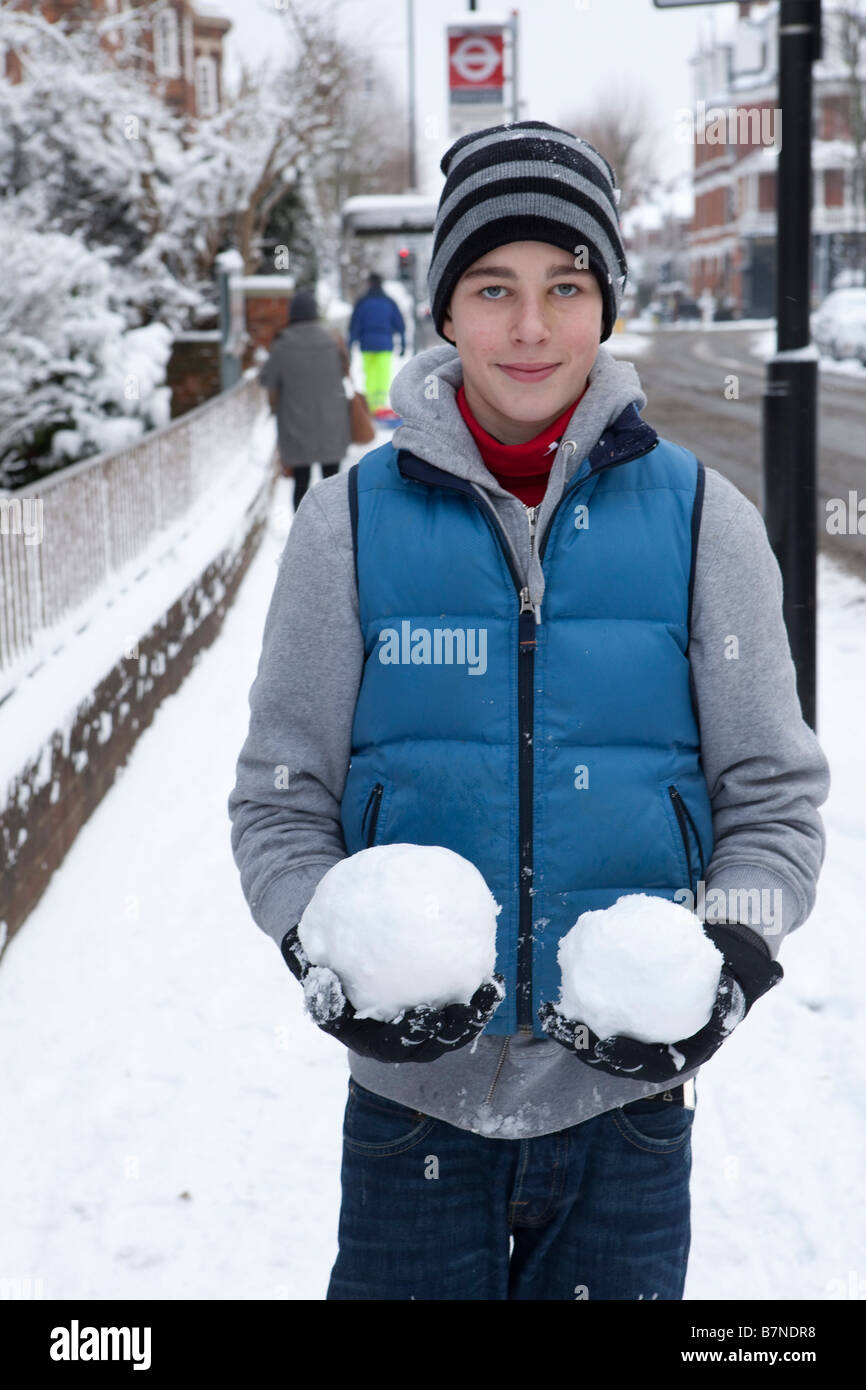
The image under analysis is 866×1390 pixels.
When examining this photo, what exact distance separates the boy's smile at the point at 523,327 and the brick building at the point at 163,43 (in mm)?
20883

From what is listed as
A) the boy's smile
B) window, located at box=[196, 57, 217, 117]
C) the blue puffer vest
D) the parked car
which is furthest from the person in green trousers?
window, located at box=[196, 57, 217, 117]

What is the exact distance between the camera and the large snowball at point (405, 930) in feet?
5.52

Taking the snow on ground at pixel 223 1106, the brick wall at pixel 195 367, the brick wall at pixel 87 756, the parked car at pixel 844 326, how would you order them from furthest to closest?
the parked car at pixel 844 326, the brick wall at pixel 195 367, the brick wall at pixel 87 756, the snow on ground at pixel 223 1106

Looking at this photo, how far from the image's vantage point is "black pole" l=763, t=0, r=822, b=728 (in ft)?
16.6

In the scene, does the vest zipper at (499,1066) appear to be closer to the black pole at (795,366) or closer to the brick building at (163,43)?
the black pole at (795,366)

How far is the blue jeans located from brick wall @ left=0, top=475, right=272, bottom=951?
283 cm

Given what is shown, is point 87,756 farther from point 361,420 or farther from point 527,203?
point 361,420

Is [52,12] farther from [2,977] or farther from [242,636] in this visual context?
[2,977]

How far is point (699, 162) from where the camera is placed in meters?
97.3

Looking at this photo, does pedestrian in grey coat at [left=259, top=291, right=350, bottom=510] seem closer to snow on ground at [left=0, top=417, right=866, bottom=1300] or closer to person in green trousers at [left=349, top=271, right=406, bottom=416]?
person in green trousers at [left=349, top=271, right=406, bottom=416]

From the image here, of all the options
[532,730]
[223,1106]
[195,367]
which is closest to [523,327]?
[532,730]

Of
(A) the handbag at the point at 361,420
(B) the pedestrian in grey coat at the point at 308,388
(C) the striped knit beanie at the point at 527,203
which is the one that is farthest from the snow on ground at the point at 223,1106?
(B) the pedestrian in grey coat at the point at 308,388

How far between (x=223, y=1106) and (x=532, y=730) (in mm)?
→ 2287

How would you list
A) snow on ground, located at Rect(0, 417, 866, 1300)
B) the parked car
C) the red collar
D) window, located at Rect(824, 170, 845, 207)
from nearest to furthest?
the red collar < snow on ground, located at Rect(0, 417, 866, 1300) < the parked car < window, located at Rect(824, 170, 845, 207)
